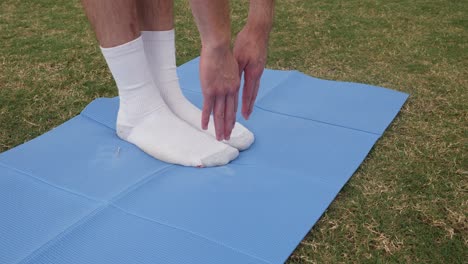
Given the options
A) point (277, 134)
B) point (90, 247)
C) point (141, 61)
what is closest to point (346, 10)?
point (277, 134)

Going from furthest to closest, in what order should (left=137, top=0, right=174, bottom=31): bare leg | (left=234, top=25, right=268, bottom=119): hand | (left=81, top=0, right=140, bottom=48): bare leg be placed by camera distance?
(left=137, top=0, right=174, bottom=31): bare leg → (left=81, top=0, right=140, bottom=48): bare leg → (left=234, top=25, right=268, bottom=119): hand

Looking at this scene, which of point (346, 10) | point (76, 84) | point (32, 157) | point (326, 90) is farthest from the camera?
point (346, 10)

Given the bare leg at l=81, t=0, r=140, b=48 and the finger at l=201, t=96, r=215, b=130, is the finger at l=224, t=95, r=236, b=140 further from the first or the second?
the bare leg at l=81, t=0, r=140, b=48

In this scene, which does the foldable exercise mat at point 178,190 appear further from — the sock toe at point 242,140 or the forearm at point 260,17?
the forearm at point 260,17

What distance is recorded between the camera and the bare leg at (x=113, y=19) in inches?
49.1

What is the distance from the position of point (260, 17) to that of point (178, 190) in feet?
1.48

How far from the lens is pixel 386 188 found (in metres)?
1.17

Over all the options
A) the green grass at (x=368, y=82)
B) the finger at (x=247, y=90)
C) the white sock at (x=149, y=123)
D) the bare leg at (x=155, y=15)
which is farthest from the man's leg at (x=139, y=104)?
the green grass at (x=368, y=82)

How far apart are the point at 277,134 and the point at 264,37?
0.42 meters

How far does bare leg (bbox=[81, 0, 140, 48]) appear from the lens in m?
1.25

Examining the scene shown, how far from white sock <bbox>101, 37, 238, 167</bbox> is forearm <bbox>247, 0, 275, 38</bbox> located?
1.22 feet

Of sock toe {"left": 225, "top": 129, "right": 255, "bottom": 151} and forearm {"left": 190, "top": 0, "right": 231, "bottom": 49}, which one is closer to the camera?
forearm {"left": 190, "top": 0, "right": 231, "bottom": 49}

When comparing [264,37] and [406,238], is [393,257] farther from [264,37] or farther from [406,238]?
[264,37]

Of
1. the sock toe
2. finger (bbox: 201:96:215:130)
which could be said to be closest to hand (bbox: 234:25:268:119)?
finger (bbox: 201:96:215:130)
